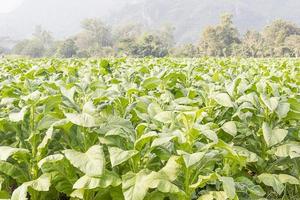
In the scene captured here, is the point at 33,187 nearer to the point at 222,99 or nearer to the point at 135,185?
the point at 135,185

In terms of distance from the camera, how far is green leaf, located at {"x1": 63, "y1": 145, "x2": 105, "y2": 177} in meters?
2.11

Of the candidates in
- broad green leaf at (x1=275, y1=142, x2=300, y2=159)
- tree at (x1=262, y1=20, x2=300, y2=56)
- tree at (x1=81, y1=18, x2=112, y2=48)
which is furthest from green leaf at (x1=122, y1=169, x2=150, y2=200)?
tree at (x1=81, y1=18, x2=112, y2=48)

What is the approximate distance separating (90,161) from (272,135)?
1309 mm

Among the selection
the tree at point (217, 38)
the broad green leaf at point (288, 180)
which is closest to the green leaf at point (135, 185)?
the broad green leaf at point (288, 180)

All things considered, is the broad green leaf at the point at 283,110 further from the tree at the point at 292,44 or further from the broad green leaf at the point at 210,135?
the tree at the point at 292,44

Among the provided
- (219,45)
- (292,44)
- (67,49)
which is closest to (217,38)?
(219,45)

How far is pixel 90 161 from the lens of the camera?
85.2 inches

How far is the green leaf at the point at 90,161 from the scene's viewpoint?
6.92 ft

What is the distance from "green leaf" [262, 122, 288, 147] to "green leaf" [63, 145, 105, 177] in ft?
3.87

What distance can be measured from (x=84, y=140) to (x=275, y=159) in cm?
159

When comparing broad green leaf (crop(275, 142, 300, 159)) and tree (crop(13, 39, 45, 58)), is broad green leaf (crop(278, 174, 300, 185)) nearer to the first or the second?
broad green leaf (crop(275, 142, 300, 159))

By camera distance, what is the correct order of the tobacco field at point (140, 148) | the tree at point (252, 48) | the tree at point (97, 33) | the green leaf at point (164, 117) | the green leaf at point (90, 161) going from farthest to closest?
the tree at point (97, 33) < the tree at point (252, 48) < the green leaf at point (164, 117) < the tobacco field at point (140, 148) < the green leaf at point (90, 161)

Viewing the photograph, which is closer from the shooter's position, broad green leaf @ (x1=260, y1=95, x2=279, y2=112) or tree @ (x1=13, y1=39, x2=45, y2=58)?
broad green leaf @ (x1=260, y1=95, x2=279, y2=112)

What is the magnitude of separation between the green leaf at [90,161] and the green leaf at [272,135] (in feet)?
3.87
